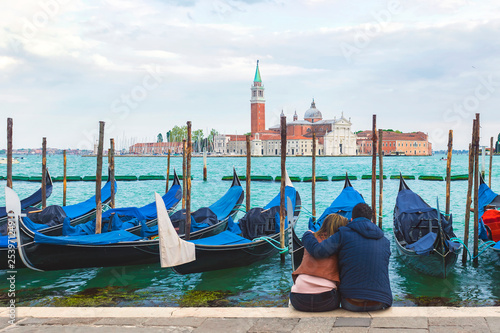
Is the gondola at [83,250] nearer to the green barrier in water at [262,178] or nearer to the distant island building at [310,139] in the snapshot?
the green barrier in water at [262,178]

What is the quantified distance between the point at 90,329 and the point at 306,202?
42.6 feet

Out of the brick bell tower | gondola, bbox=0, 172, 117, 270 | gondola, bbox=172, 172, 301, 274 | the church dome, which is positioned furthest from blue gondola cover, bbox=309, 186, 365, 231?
the church dome

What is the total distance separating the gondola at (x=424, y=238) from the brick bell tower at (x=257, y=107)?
7481cm

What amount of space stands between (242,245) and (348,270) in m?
2.55

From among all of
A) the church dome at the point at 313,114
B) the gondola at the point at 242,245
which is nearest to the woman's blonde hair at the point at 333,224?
the gondola at the point at 242,245

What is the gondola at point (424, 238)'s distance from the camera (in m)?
4.71

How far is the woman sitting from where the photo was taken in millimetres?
2850

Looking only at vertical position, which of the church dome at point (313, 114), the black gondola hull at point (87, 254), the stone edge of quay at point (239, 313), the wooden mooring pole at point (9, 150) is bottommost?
the black gondola hull at point (87, 254)

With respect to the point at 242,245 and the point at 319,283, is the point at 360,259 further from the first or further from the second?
the point at 242,245

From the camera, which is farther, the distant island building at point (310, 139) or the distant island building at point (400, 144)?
the distant island building at point (400, 144)

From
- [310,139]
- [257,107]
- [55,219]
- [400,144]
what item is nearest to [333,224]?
[55,219]

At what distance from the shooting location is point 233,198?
797 cm

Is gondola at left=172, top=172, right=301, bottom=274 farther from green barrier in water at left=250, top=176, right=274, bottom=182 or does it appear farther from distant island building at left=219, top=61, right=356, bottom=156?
distant island building at left=219, top=61, right=356, bottom=156

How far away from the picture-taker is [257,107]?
8206 cm
